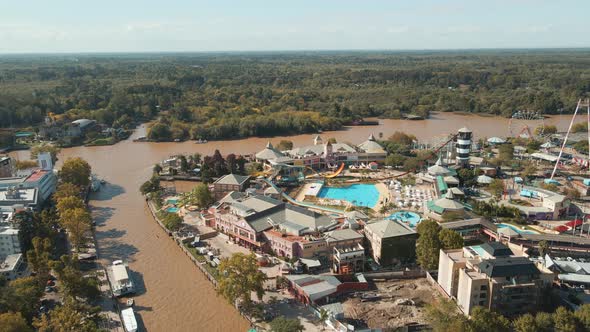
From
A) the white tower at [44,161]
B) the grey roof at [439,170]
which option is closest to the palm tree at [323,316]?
the grey roof at [439,170]

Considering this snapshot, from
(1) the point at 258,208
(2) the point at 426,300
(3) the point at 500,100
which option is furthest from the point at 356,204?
(3) the point at 500,100

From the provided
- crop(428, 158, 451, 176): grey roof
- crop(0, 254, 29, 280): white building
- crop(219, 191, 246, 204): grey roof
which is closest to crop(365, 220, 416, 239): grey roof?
crop(219, 191, 246, 204): grey roof

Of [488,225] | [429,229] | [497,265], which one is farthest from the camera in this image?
[488,225]

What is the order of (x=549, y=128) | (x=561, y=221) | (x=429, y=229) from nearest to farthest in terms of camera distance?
(x=429, y=229) → (x=561, y=221) → (x=549, y=128)

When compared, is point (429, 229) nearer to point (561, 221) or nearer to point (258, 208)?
point (258, 208)

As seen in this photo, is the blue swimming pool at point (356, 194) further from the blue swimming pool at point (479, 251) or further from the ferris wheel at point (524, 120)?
the ferris wheel at point (524, 120)

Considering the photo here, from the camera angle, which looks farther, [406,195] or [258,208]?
[406,195]

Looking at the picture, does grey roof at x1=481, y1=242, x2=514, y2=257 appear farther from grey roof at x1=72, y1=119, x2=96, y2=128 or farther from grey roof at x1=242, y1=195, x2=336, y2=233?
grey roof at x1=72, y1=119, x2=96, y2=128
